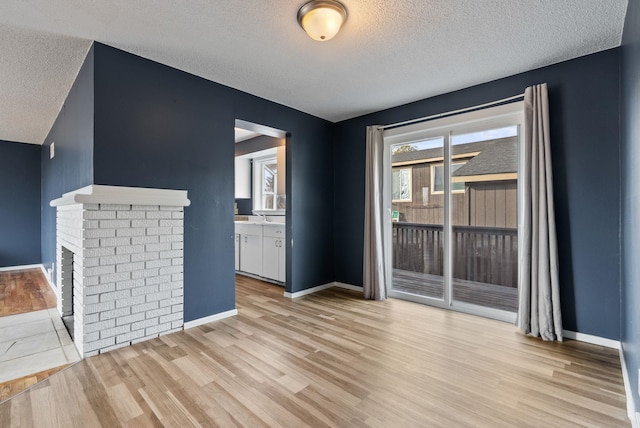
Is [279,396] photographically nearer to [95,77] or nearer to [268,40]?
[268,40]

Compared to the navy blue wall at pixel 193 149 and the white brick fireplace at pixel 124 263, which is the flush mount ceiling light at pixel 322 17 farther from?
the white brick fireplace at pixel 124 263

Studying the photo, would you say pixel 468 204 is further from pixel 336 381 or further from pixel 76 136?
pixel 76 136

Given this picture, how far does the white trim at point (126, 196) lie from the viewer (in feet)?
7.60

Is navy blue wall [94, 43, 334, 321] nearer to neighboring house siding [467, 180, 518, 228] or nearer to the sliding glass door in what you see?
the sliding glass door

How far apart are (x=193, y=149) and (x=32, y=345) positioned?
215cm

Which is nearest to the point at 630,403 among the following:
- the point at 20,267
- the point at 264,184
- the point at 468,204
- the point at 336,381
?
the point at 336,381

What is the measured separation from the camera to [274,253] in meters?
4.60

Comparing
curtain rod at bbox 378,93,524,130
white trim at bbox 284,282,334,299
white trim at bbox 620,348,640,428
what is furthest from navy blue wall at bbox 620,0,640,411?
white trim at bbox 284,282,334,299

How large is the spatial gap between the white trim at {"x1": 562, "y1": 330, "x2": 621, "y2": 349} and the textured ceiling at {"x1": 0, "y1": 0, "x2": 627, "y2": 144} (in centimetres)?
240

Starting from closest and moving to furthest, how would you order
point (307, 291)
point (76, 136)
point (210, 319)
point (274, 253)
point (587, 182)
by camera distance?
point (587, 182) → point (76, 136) → point (210, 319) → point (307, 291) → point (274, 253)

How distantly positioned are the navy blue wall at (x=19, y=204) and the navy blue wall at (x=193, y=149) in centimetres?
529

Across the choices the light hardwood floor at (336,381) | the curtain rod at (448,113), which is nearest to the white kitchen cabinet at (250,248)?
the light hardwood floor at (336,381)

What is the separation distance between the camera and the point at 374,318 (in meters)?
3.20

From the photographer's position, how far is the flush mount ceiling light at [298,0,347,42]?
75.0 inches
